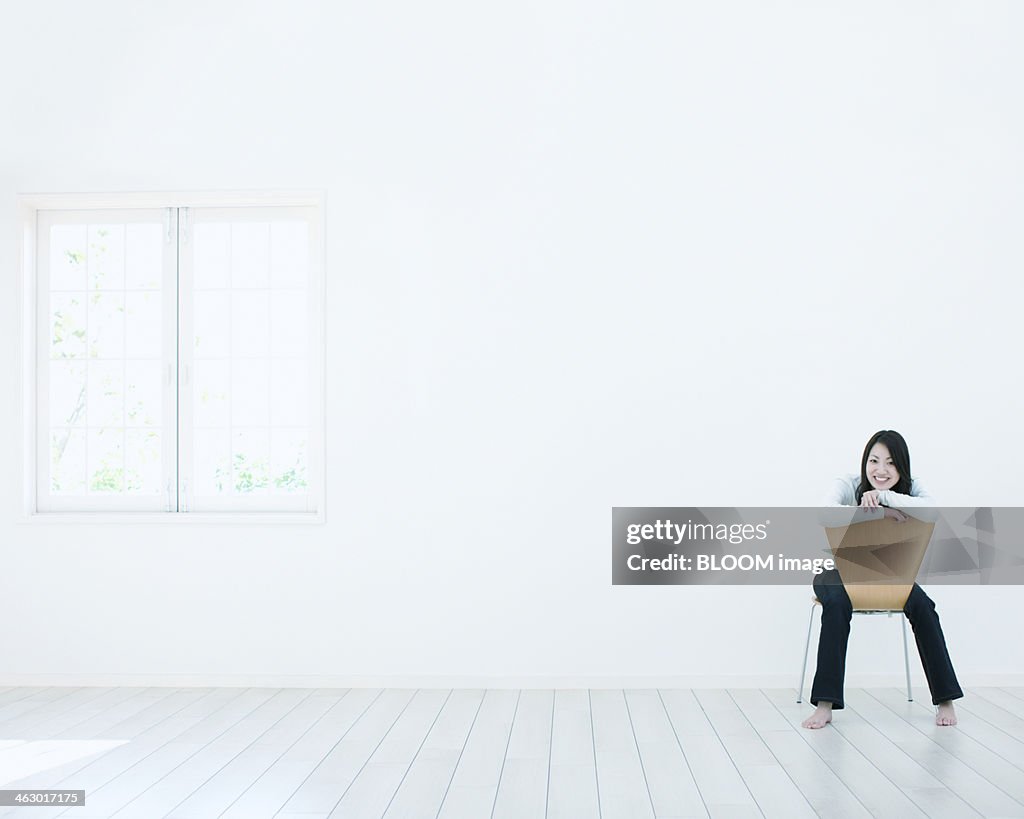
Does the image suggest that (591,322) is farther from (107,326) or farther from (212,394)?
(107,326)

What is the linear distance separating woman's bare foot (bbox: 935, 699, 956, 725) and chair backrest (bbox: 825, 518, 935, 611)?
374mm

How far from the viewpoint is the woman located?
11.2 ft

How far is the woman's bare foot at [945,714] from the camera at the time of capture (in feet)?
11.1

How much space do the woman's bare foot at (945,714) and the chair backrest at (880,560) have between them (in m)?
0.37

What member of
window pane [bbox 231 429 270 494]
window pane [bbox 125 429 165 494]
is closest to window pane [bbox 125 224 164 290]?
window pane [bbox 125 429 165 494]

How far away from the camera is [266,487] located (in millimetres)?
4191

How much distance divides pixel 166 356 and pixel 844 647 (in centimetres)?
315

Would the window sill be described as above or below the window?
below

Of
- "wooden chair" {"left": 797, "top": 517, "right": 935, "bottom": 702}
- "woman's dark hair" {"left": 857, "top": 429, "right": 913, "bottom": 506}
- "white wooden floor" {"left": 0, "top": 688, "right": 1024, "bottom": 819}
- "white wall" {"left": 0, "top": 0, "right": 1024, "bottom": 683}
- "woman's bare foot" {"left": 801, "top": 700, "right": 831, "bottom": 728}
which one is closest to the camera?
"white wooden floor" {"left": 0, "top": 688, "right": 1024, "bottom": 819}

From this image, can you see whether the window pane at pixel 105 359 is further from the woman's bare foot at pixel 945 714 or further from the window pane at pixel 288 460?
the woman's bare foot at pixel 945 714

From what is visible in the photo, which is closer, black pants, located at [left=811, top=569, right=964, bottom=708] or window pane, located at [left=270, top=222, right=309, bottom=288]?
black pants, located at [left=811, top=569, right=964, bottom=708]

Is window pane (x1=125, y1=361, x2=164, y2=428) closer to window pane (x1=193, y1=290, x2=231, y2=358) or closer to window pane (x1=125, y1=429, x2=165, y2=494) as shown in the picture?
window pane (x1=125, y1=429, x2=165, y2=494)

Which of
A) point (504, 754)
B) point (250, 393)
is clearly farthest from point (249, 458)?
point (504, 754)

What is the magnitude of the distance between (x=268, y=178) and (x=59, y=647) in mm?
2281
